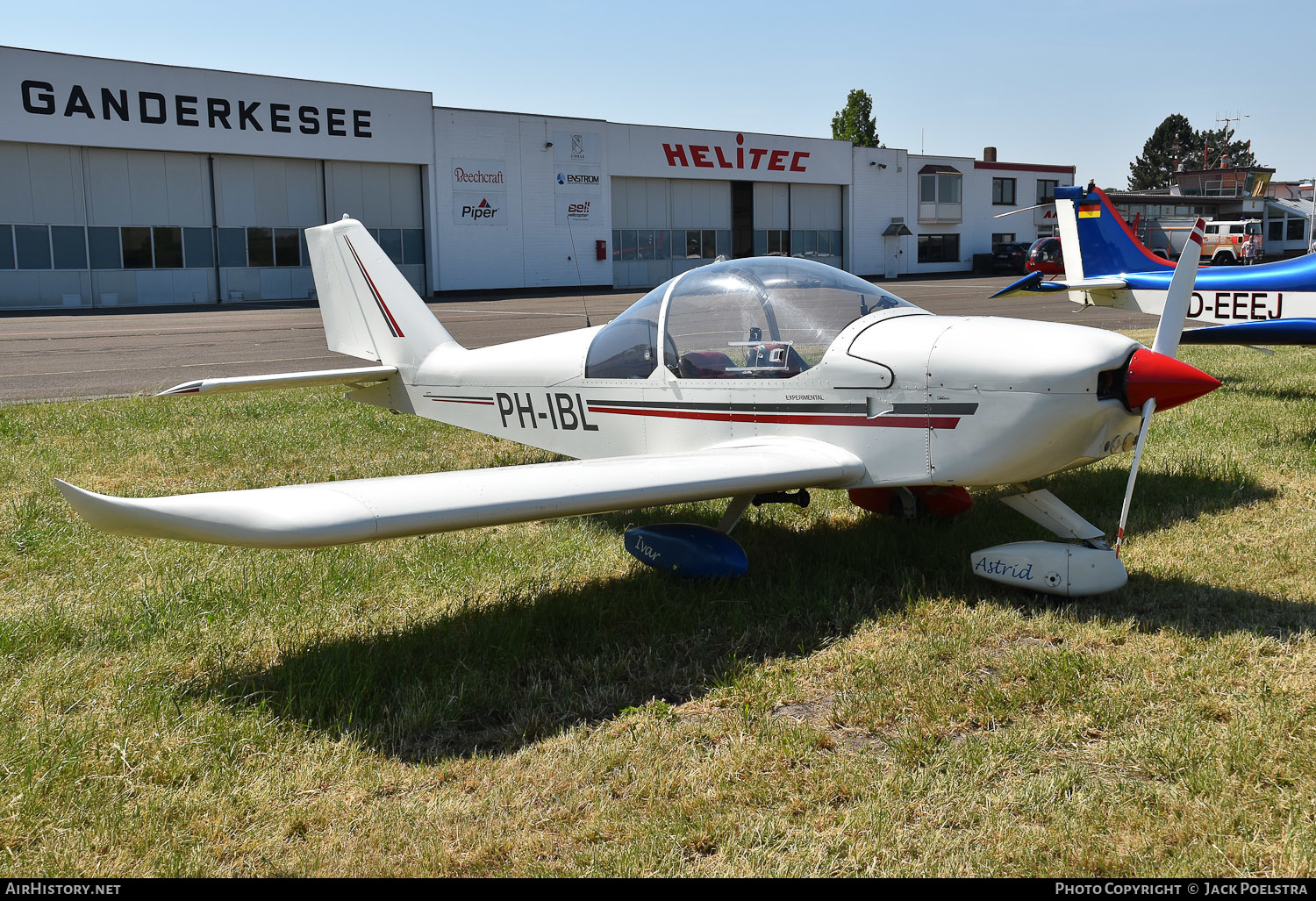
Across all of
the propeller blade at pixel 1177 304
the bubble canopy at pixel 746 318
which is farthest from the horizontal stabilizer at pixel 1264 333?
the bubble canopy at pixel 746 318

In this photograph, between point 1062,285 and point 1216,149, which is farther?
point 1216,149

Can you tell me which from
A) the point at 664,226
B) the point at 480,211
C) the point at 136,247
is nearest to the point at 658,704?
the point at 136,247

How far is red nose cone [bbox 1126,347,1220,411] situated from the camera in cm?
450

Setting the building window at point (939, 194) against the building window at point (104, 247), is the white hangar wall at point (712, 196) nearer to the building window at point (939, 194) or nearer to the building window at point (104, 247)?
the building window at point (939, 194)

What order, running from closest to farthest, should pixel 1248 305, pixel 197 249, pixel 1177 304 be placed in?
pixel 1177 304, pixel 1248 305, pixel 197 249

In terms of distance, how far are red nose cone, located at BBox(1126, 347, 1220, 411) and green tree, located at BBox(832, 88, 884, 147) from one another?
3372 inches

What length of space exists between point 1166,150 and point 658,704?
138 m

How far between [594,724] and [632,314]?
3061 mm

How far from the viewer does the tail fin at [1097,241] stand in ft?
43.8

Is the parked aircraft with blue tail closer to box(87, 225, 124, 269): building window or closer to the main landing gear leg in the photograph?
the main landing gear leg

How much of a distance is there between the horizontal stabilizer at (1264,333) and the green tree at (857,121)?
7983cm

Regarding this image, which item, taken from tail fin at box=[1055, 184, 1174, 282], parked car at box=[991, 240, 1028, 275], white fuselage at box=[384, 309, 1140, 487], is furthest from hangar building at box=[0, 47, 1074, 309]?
white fuselage at box=[384, 309, 1140, 487]

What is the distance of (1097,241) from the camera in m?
13.5

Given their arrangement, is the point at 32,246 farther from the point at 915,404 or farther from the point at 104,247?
the point at 915,404
